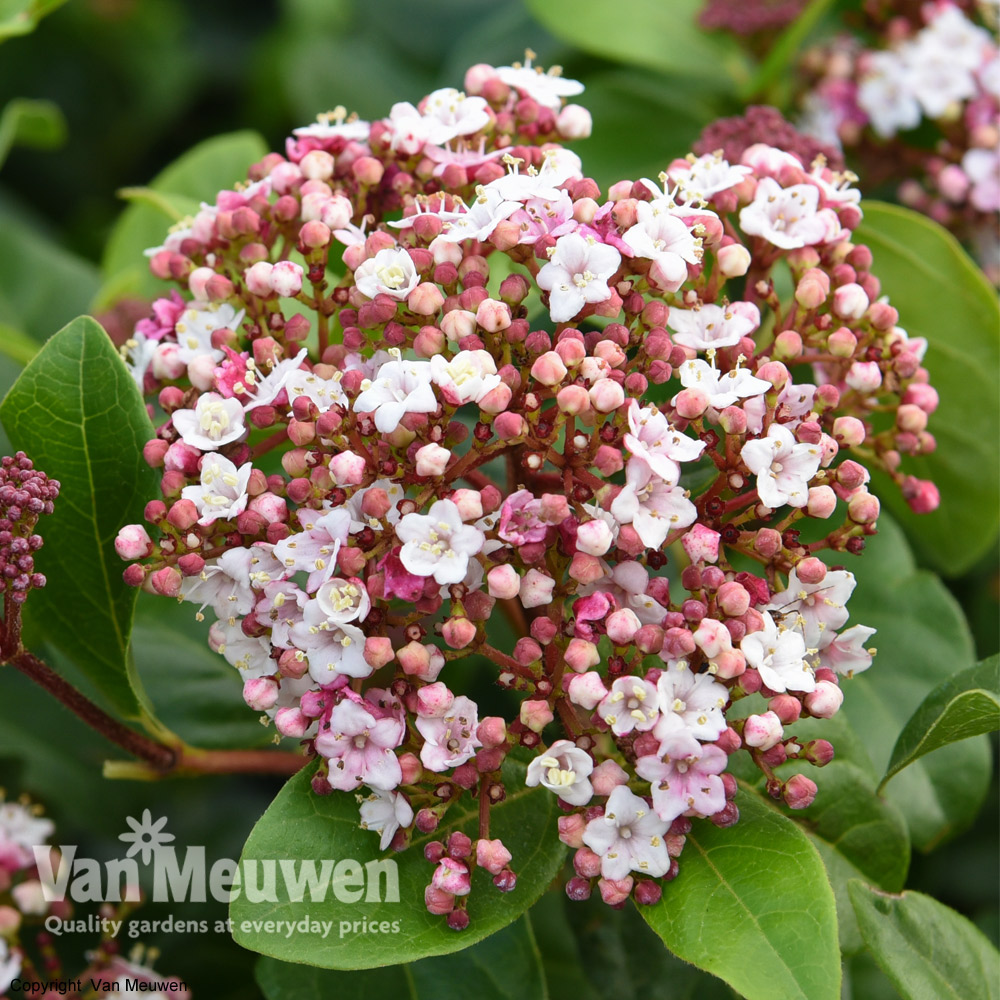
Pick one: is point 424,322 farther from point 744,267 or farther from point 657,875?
point 657,875

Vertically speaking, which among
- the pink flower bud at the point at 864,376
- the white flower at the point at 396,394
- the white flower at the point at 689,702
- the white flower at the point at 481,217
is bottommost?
the white flower at the point at 689,702

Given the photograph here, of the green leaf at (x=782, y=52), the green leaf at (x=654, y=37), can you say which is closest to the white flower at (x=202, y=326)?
the green leaf at (x=654, y=37)

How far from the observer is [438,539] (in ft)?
3.80

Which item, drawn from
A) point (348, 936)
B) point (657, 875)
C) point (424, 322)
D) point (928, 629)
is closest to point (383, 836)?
point (348, 936)

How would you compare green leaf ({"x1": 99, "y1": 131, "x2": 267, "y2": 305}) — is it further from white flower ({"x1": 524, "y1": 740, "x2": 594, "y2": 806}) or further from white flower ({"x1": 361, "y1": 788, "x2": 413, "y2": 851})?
white flower ({"x1": 524, "y1": 740, "x2": 594, "y2": 806})

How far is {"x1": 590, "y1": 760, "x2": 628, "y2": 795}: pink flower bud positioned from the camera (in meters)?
1.15

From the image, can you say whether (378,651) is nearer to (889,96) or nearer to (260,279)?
(260,279)

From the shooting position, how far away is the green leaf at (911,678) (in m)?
1.60

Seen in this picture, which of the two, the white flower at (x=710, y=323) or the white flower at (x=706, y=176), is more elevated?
the white flower at (x=706, y=176)

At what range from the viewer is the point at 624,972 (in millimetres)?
1566

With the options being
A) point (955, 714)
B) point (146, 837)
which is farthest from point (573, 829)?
point (146, 837)

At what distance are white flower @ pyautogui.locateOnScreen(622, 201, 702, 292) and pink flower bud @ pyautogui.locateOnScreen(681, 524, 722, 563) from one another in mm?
296

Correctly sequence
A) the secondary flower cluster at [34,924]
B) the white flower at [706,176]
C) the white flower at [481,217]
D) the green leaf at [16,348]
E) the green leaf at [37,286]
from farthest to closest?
the green leaf at [37,286] < the green leaf at [16,348] < the secondary flower cluster at [34,924] < the white flower at [706,176] < the white flower at [481,217]

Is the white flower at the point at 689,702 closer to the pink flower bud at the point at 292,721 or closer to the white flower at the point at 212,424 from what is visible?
the pink flower bud at the point at 292,721
